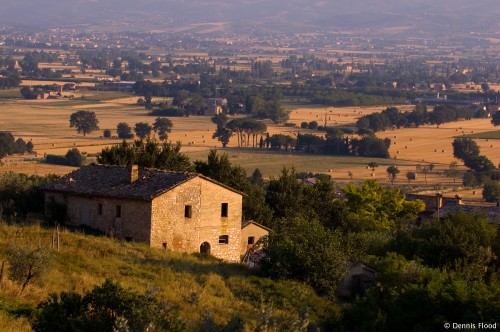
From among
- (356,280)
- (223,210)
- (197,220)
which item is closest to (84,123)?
(223,210)

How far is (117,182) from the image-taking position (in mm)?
28297

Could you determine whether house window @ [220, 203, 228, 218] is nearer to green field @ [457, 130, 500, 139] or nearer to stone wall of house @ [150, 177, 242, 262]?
stone wall of house @ [150, 177, 242, 262]

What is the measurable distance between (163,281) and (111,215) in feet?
18.3

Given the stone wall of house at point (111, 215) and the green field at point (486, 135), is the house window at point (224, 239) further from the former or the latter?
the green field at point (486, 135)

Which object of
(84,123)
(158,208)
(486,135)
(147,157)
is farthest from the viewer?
(486,135)

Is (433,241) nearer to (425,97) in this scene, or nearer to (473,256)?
(473,256)

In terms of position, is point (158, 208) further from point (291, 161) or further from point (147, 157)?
point (291, 161)

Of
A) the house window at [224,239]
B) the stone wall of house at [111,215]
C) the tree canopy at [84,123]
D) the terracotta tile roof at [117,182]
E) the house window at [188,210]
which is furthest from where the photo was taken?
the tree canopy at [84,123]

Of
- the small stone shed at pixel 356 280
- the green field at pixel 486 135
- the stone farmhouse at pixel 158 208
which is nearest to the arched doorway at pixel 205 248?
the stone farmhouse at pixel 158 208

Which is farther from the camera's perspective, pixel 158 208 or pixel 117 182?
pixel 117 182

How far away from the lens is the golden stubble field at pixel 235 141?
61.6 metres

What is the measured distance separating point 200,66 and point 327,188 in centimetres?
16158

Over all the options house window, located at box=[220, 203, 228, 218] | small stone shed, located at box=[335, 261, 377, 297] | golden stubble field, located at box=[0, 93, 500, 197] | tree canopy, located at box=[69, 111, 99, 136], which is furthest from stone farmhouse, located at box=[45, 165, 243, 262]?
tree canopy, located at box=[69, 111, 99, 136]

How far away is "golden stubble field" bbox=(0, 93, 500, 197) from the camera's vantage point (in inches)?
2425
